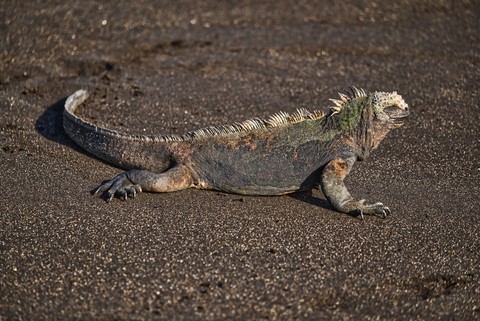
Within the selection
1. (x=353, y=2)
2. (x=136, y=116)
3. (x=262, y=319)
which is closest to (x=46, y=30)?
(x=136, y=116)

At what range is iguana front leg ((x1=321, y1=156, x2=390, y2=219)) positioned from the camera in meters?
5.04

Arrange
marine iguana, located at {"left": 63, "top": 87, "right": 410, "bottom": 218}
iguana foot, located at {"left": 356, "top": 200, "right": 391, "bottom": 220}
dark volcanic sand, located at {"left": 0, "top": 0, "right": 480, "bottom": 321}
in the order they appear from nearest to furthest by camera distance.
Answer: dark volcanic sand, located at {"left": 0, "top": 0, "right": 480, "bottom": 321} < iguana foot, located at {"left": 356, "top": 200, "right": 391, "bottom": 220} < marine iguana, located at {"left": 63, "top": 87, "right": 410, "bottom": 218}

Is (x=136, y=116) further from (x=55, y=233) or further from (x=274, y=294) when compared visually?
(x=274, y=294)

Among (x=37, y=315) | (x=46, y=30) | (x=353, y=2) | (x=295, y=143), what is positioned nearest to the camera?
(x=37, y=315)

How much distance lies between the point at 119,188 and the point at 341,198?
5.27 feet

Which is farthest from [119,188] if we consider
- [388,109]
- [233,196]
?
[388,109]

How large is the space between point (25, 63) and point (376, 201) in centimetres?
416

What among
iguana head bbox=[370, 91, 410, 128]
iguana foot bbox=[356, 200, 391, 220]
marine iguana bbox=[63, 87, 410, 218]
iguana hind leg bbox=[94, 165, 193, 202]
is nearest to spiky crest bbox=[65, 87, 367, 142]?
marine iguana bbox=[63, 87, 410, 218]

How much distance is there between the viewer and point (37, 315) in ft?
13.0

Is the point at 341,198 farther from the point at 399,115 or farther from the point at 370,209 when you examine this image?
the point at 399,115

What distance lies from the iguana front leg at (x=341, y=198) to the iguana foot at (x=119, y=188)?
1365mm

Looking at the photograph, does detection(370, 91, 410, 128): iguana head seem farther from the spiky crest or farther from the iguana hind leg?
the iguana hind leg

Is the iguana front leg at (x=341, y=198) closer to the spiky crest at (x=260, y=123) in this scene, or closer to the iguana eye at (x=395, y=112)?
the spiky crest at (x=260, y=123)

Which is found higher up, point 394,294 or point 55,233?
point 55,233
